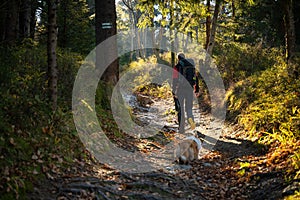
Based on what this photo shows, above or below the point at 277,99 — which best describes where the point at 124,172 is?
below

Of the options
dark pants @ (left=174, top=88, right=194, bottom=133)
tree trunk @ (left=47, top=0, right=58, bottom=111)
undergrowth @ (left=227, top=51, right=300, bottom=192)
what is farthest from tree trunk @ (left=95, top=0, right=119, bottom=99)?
undergrowth @ (left=227, top=51, right=300, bottom=192)

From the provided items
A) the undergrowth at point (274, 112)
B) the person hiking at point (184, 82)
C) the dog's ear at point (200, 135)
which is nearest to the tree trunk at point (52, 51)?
the person hiking at point (184, 82)

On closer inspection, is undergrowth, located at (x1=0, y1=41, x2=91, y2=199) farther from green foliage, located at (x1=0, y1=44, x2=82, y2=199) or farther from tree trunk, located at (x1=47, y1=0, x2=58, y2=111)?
tree trunk, located at (x1=47, y1=0, x2=58, y2=111)

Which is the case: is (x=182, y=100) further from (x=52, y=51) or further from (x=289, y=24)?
(x=52, y=51)

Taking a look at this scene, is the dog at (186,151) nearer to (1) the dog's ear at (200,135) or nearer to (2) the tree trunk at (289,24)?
(1) the dog's ear at (200,135)

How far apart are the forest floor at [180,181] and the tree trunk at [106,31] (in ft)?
12.6

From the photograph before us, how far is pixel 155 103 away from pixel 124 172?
10.8 metres

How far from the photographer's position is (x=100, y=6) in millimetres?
9758

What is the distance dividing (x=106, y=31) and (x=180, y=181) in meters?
5.52

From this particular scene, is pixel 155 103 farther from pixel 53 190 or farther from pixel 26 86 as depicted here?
pixel 53 190

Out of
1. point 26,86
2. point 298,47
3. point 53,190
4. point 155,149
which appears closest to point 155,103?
point 298,47

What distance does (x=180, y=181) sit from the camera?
6.12 m

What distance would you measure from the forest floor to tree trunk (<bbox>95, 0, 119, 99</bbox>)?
3.83 meters

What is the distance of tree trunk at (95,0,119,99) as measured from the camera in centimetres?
976
